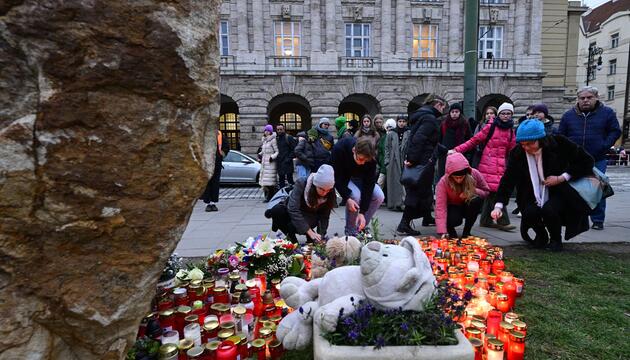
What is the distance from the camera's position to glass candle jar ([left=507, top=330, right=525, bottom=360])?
185 centimetres

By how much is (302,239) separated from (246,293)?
2.24m

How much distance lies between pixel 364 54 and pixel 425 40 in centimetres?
330

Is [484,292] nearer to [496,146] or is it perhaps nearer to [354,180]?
[354,180]

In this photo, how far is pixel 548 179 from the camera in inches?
154

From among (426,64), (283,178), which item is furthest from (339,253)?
(426,64)

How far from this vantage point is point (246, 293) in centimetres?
239

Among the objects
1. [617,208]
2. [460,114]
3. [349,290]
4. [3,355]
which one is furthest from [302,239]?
[617,208]

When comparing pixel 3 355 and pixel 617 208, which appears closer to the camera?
pixel 3 355

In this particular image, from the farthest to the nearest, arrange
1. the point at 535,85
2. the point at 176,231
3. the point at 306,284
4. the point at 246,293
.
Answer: the point at 535,85 → the point at 246,293 → the point at 306,284 → the point at 176,231

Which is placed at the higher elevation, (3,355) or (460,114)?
(460,114)

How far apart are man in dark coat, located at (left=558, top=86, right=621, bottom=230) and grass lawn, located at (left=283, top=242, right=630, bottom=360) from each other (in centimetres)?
149

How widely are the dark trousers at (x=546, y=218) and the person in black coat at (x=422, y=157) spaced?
3.81 ft

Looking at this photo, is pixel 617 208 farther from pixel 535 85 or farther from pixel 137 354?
pixel 535 85

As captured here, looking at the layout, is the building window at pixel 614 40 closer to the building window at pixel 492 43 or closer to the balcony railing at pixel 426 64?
the building window at pixel 492 43
